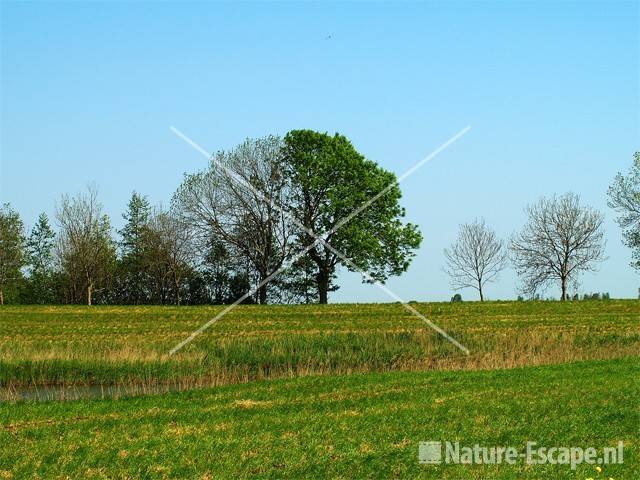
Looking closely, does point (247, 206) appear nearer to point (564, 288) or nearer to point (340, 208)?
point (340, 208)

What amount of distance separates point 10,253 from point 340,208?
33.4 meters

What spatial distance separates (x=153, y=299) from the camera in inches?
3118

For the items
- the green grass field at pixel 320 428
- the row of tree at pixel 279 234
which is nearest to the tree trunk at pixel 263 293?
the row of tree at pixel 279 234

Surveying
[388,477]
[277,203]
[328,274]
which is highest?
[277,203]

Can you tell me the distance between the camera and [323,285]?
64.7m

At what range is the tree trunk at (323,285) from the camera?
6450 cm

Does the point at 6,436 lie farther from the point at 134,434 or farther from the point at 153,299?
the point at 153,299

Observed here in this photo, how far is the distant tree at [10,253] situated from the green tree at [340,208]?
28725mm

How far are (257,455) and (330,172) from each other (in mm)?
52020

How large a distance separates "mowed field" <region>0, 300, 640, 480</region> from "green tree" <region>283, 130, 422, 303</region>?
2183 cm

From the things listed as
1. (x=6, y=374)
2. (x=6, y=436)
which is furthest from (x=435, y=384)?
(x=6, y=374)

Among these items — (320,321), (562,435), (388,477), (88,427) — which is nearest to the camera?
(388,477)

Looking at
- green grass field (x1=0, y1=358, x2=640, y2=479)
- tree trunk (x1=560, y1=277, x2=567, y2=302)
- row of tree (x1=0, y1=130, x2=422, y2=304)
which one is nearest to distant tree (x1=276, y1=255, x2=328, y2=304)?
row of tree (x1=0, y1=130, x2=422, y2=304)

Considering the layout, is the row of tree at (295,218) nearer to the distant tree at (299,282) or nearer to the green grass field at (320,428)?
the distant tree at (299,282)
